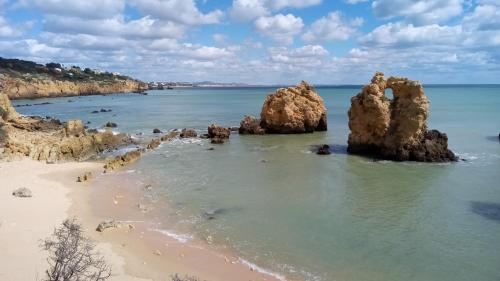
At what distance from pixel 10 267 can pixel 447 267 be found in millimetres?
11865

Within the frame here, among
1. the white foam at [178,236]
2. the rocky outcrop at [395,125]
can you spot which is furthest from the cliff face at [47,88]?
the white foam at [178,236]

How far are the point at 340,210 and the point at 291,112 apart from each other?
23.3 meters

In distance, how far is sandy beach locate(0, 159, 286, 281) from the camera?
1185 cm

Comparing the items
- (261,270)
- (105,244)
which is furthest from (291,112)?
(261,270)

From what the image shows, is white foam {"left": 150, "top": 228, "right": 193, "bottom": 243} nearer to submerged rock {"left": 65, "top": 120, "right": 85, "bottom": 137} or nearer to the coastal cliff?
submerged rock {"left": 65, "top": 120, "right": 85, "bottom": 137}

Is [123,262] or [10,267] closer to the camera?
[10,267]

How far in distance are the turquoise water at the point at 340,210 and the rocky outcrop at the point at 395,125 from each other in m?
1.32

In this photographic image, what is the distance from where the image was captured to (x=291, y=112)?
4059cm

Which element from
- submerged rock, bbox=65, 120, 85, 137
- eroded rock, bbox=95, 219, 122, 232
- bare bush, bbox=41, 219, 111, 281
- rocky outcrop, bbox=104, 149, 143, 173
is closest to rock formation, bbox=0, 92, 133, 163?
submerged rock, bbox=65, 120, 85, 137

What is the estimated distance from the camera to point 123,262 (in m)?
12.5

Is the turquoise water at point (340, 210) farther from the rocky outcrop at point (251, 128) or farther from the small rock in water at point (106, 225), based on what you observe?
the rocky outcrop at point (251, 128)

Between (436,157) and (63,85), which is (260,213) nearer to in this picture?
(436,157)

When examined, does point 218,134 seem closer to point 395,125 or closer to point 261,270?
point 395,125

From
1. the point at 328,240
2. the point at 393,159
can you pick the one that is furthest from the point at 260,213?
the point at 393,159
